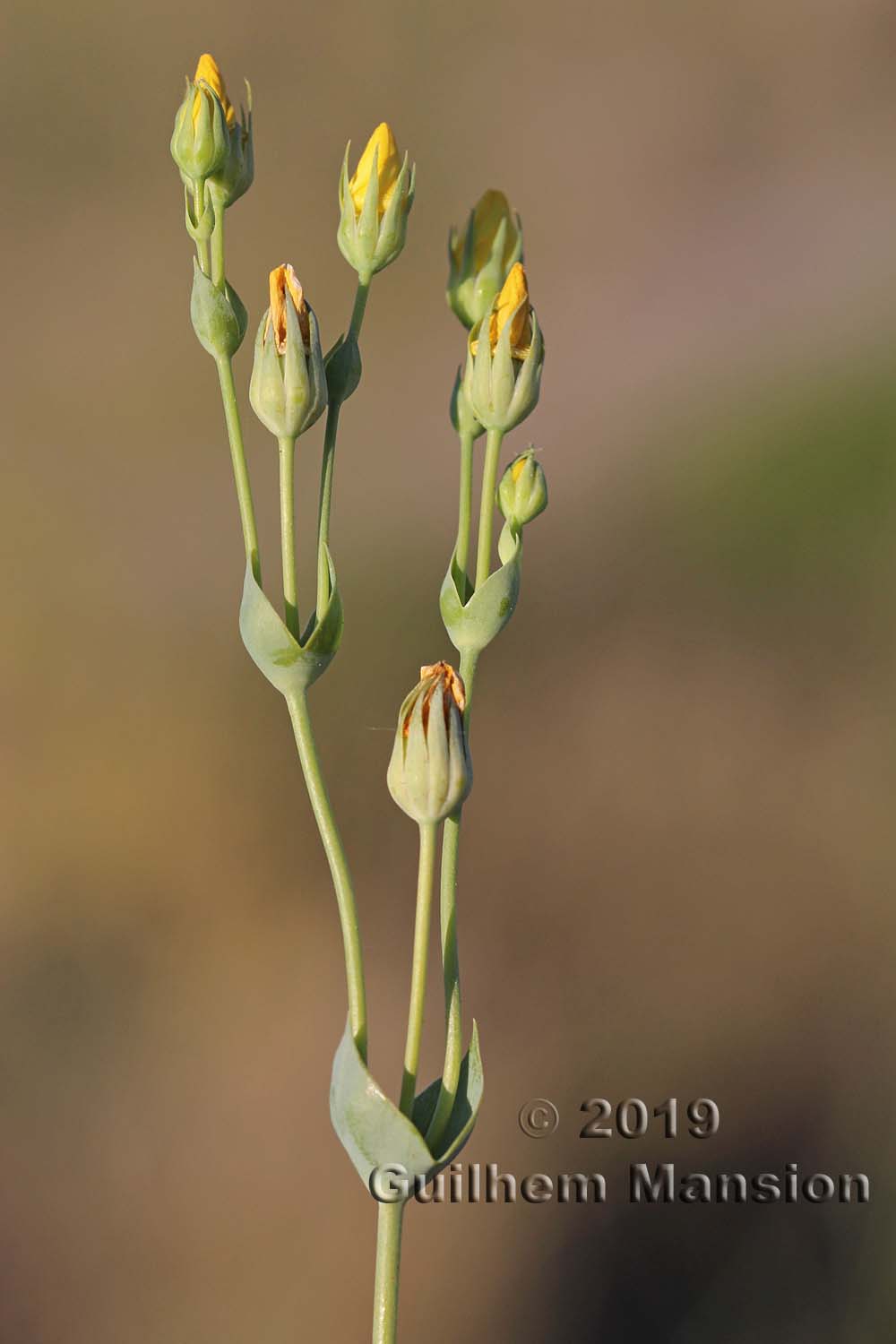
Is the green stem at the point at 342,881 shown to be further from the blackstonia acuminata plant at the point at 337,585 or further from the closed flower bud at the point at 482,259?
the closed flower bud at the point at 482,259

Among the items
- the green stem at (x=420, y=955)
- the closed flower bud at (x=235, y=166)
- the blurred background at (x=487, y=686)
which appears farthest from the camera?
the blurred background at (x=487, y=686)

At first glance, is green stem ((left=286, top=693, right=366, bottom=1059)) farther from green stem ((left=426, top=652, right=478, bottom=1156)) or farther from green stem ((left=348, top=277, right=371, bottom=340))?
green stem ((left=348, top=277, right=371, bottom=340))

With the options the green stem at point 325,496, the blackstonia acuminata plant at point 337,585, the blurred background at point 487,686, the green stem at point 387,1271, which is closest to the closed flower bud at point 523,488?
the blackstonia acuminata plant at point 337,585

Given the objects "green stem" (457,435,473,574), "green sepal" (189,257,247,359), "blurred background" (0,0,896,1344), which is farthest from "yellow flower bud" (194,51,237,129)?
"blurred background" (0,0,896,1344)

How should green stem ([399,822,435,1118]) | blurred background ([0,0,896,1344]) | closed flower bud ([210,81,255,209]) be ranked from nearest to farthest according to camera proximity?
1. green stem ([399,822,435,1118])
2. closed flower bud ([210,81,255,209])
3. blurred background ([0,0,896,1344])

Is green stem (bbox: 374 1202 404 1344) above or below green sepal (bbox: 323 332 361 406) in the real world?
below

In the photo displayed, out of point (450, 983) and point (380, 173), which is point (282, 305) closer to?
point (380, 173)
